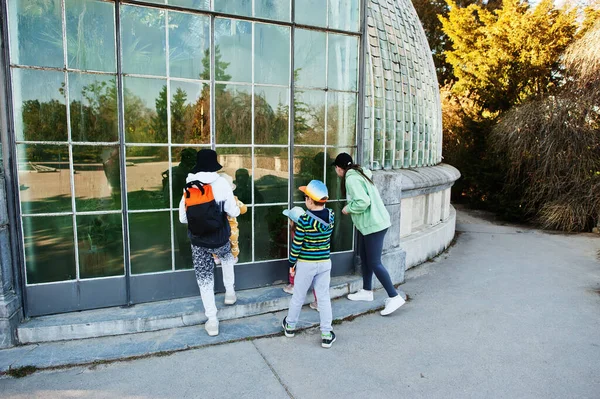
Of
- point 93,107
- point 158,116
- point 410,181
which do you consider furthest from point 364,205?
point 93,107

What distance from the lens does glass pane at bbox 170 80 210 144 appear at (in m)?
4.31

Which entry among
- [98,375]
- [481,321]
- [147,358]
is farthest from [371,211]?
[98,375]

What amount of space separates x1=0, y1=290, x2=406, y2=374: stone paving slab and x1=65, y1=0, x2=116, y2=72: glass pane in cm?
254

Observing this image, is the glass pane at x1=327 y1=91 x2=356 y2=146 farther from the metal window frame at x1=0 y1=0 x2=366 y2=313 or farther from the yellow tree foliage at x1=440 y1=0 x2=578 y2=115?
the yellow tree foliage at x1=440 y1=0 x2=578 y2=115

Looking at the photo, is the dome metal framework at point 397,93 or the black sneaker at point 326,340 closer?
the black sneaker at point 326,340

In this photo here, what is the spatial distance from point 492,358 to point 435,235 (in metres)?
3.48

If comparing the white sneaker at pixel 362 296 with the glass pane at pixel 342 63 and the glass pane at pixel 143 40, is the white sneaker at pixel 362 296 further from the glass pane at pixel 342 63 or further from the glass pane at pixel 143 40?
the glass pane at pixel 143 40

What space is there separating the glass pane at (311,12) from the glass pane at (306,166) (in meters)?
1.48

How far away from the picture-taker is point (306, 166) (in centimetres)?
506

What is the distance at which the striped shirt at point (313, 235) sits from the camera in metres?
3.67

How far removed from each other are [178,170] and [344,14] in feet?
9.11

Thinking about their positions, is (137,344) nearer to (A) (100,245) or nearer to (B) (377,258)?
(A) (100,245)

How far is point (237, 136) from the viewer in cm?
464

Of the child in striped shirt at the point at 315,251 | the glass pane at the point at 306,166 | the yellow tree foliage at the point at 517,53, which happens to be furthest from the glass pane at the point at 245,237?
the yellow tree foliage at the point at 517,53
